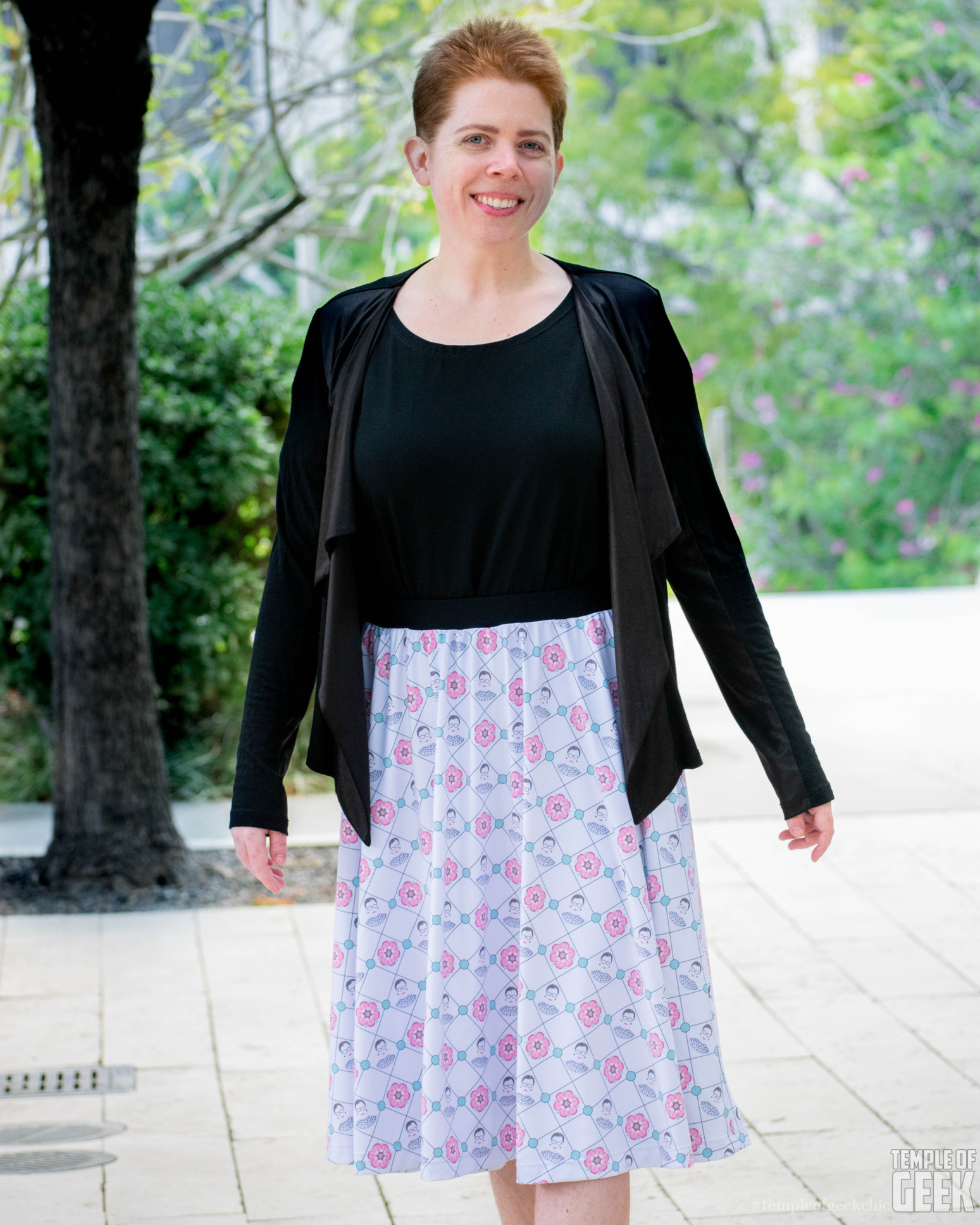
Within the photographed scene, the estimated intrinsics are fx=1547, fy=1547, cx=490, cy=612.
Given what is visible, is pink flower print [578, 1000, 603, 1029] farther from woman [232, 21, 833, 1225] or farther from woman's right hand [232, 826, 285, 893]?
woman's right hand [232, 826, 285, 893]

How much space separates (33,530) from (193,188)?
577cm

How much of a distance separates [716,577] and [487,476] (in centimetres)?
38

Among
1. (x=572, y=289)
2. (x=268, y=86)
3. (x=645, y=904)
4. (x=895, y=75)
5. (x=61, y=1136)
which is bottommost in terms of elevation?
(x=61, y=1136)

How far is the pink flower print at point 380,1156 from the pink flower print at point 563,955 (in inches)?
15.8

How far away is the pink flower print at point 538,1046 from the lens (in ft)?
Result: 7.00

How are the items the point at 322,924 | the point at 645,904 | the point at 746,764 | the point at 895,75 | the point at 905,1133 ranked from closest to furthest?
the point at 645,904, the point at 905,1133, the point at 322,924, the point at 746,764, the point at 895,75

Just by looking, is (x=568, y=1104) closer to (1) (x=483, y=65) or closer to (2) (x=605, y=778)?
(2) (x=605, y=778)

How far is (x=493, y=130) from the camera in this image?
7.14ft

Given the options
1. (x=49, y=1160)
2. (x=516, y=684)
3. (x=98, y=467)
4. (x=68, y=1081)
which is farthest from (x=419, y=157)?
(x=98, y=467)

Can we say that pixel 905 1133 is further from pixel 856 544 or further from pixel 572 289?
pixel 856 544

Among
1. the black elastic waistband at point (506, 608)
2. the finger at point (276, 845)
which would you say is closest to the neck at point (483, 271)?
→ the black elastic waistband at point (506, 608)

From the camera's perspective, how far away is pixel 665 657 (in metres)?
2.19

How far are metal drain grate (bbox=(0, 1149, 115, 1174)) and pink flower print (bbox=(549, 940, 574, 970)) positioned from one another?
1.55 meters

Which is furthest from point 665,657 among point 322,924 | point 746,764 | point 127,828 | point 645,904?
point 746,764
